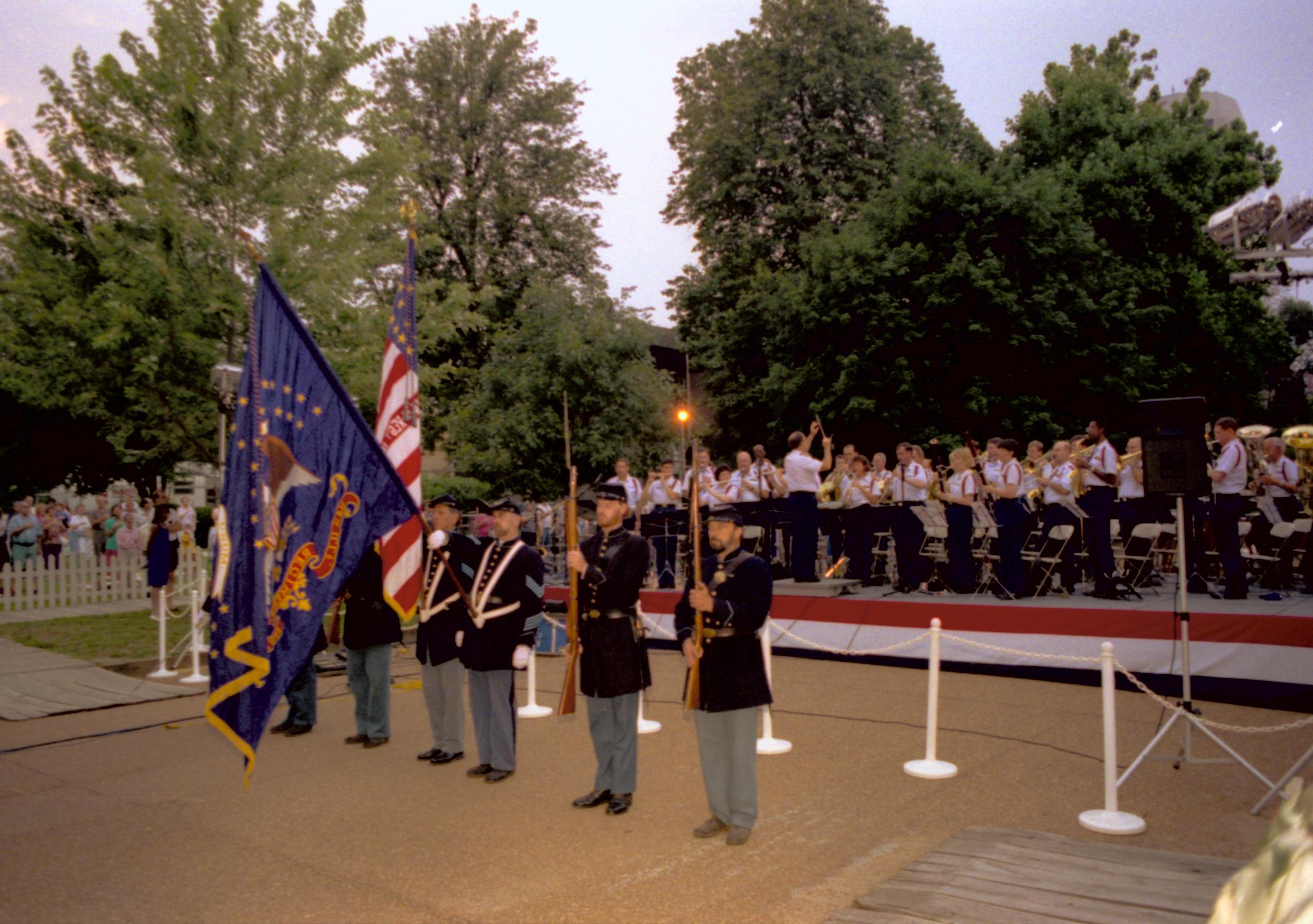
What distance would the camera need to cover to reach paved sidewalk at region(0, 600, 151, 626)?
1733cm

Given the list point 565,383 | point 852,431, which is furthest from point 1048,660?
point 565,383

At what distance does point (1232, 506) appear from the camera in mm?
12055

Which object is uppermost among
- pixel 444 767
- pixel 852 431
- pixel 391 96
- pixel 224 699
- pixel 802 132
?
pixel 391 96

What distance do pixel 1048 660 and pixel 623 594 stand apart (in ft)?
21.3

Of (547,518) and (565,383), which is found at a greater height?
(565,383)

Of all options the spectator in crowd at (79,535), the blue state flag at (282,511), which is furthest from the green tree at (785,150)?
the blue state flag at (282,511)

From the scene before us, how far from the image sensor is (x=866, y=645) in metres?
12.9

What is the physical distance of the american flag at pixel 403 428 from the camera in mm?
7340

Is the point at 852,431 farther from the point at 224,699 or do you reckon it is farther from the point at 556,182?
the point at 224,699

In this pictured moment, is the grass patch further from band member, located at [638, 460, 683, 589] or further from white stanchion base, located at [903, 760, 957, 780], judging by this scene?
white stanchion base, located at [903, 760, 957, 780]

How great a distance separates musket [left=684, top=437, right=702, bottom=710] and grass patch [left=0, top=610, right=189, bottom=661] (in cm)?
1098

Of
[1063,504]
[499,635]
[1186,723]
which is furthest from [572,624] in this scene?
[1063,504]

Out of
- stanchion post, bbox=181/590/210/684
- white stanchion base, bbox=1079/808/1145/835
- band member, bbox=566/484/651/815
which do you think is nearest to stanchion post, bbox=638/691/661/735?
band member, bbox=566/484/651/815

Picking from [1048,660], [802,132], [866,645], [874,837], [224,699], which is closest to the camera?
[224,699]
